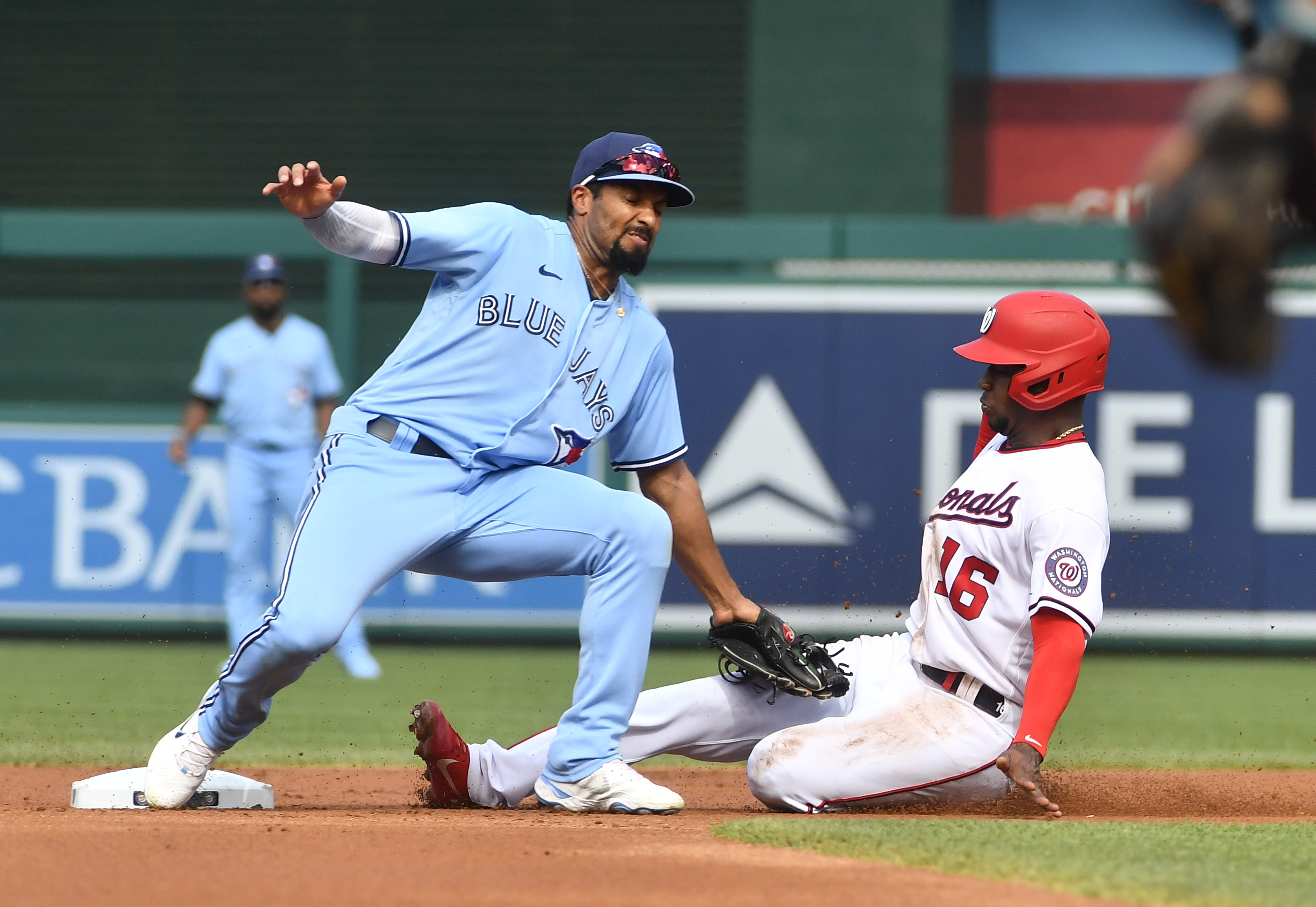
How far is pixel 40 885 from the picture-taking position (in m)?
2.99

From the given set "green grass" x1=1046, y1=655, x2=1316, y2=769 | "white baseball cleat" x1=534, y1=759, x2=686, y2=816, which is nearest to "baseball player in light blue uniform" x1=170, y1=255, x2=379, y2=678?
"green grass" x1=1046, y1=655, x2=1316, y2=769

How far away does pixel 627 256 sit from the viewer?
413 centimetres

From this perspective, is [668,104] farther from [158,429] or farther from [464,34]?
[158,429]

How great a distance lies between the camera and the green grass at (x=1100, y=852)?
9.66 feet

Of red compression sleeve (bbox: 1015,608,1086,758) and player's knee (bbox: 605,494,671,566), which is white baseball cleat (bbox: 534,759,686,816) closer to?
player's knee (bbox: 605,494,671,566)

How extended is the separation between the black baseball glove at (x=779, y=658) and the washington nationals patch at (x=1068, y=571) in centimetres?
65

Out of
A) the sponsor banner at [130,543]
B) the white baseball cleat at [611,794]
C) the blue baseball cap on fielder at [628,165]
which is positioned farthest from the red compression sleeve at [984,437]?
the sponsor banner at [130,543]

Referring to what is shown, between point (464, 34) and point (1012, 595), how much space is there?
28.9ft

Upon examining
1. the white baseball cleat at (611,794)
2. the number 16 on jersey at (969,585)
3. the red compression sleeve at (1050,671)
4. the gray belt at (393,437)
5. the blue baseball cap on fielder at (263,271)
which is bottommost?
the white baseball cleat at (611,794)

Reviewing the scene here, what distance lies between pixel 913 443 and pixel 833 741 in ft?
16.2

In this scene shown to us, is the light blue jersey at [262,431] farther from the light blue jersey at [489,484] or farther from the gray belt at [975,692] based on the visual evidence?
the gray belt at [975,692]

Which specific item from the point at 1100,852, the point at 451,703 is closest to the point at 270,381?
the point at 451,703

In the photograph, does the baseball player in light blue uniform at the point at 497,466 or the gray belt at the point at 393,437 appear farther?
the gray belt at the point at 393,437

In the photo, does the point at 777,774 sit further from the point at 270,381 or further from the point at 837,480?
the point at 837,480
